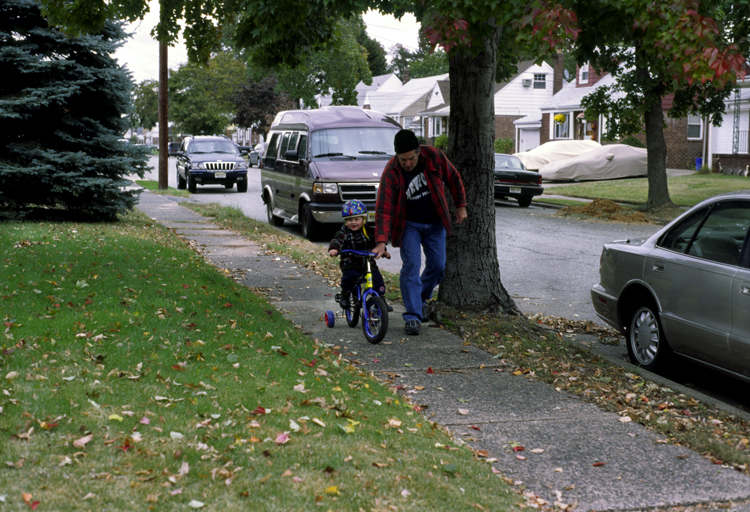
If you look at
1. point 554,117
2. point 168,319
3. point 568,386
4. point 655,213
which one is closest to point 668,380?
point 568,386

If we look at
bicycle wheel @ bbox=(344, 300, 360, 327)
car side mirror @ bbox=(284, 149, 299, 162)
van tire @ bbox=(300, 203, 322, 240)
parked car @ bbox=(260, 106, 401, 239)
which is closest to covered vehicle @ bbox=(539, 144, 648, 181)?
parked car @ bbox=(260, 106, 401, 239)

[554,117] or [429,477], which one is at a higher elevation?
[554,117]

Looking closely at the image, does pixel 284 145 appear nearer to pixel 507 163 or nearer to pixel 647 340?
pixel 507 163

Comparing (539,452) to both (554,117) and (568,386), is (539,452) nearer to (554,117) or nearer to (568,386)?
(568,386)

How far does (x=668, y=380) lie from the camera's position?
20.2 ft

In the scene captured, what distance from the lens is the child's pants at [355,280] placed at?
7.15 metres

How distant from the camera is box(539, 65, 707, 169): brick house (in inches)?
1494

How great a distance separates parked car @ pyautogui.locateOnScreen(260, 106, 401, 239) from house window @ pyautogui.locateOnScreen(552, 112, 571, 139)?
32.9m

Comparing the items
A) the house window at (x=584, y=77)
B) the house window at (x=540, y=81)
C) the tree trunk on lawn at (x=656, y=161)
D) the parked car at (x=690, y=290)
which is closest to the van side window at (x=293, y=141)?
the parked car at (x=690, y=290)

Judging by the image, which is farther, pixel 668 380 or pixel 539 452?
pixel 668 380

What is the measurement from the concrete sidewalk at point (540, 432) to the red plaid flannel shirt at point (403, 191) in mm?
1056

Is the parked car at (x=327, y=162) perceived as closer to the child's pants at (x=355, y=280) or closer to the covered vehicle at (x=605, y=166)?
the child's pants at (x=355, y=280)

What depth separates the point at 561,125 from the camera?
4853cm

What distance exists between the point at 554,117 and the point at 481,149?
4252cm
